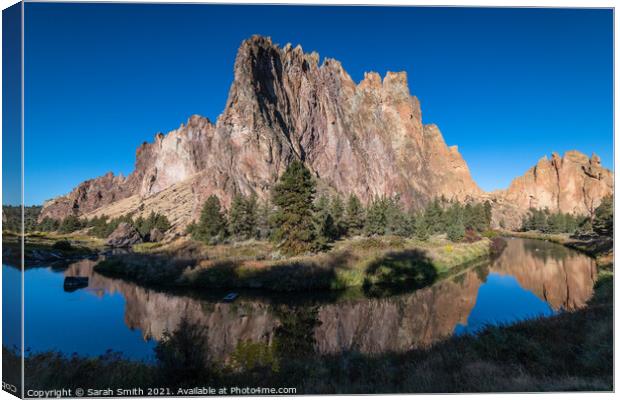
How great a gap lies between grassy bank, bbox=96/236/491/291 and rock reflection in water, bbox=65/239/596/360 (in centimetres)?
212

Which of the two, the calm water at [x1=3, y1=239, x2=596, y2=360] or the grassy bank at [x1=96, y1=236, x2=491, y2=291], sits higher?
the grassy bank at [x1=96, y1=236, x2=491, y2=291]

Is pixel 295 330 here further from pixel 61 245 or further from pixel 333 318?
pixel 61 245

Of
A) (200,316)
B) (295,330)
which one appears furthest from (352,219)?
(295,330)

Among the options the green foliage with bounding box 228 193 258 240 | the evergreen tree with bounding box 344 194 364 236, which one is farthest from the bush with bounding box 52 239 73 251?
the evergreen tree with bounding box 344 194 364 236

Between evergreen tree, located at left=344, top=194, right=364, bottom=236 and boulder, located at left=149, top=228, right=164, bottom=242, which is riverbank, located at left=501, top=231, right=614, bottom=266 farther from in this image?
boulder, located at left=149, top=228, right=164, bottom=242

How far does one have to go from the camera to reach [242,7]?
33.1 feet

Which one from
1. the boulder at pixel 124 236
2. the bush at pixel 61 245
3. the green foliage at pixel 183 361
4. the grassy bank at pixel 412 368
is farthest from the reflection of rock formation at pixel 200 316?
the boulder at pixel 124 236

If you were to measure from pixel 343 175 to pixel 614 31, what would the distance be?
498 feet

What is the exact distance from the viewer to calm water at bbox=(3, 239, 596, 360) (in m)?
14.5

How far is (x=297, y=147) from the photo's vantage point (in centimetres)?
15012

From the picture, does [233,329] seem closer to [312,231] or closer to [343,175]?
[312,231]

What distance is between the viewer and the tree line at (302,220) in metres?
34.2

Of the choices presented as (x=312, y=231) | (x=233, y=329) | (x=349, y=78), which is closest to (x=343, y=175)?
(x=349, y=78)

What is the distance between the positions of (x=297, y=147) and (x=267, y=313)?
13395 centimetres
